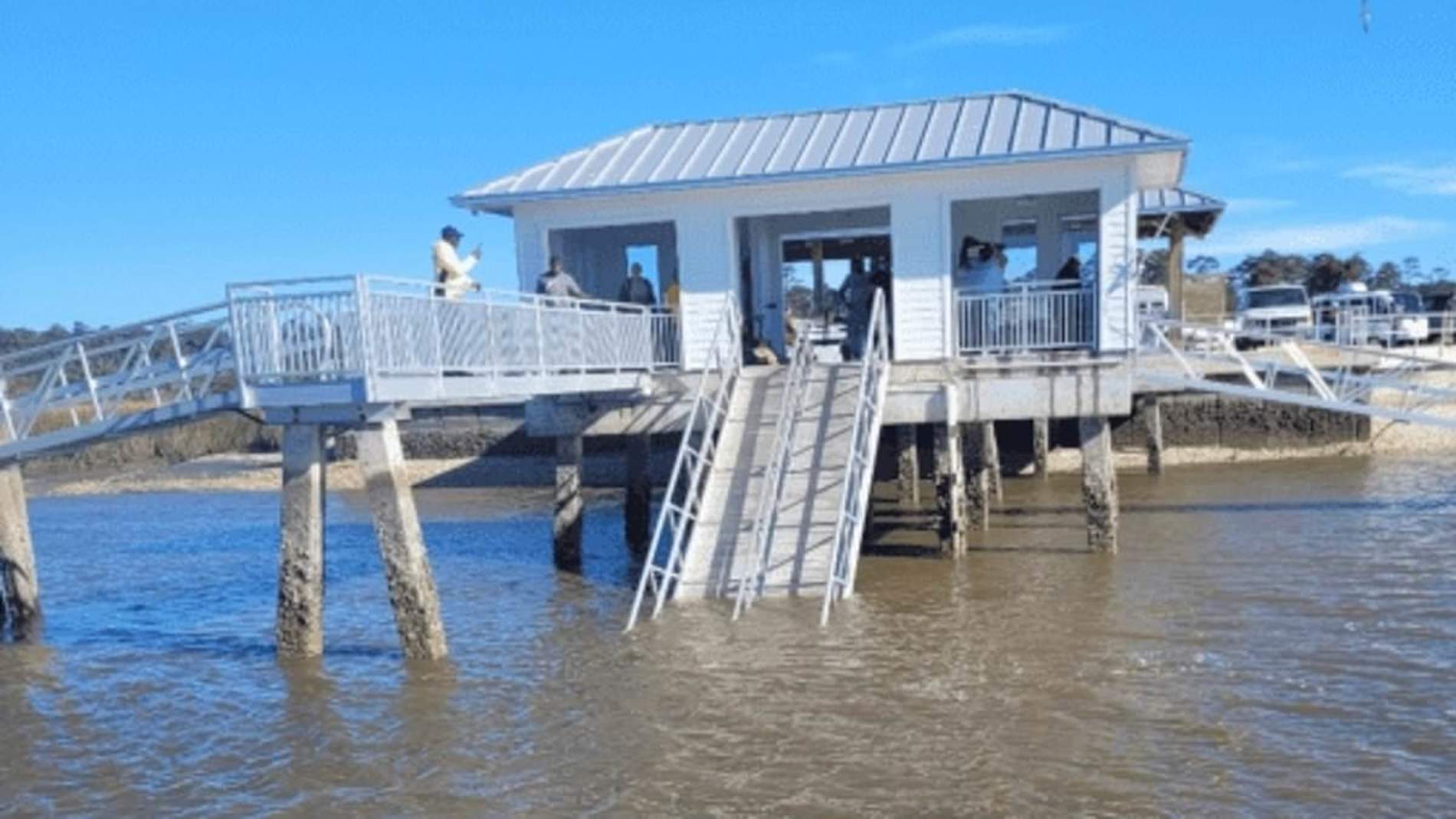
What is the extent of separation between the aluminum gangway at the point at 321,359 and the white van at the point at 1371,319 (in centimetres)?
1626

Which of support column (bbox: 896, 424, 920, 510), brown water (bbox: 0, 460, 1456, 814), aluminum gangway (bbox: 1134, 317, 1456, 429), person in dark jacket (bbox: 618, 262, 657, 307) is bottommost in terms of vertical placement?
brown water (bbox: 0, 460, 1456, 814)

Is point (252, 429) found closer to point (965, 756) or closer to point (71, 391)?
point (71, 391)

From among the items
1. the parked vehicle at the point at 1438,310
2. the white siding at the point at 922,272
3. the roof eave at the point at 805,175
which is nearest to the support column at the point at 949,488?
the white siding at the point at 922,272

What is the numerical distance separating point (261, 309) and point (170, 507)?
20072mm

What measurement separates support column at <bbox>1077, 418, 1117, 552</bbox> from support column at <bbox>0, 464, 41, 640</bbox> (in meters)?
13.1

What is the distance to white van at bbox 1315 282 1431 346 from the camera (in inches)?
957

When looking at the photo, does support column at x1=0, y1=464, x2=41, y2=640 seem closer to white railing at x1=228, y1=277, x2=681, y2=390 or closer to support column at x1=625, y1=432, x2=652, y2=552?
white railing at x1=228, y1=277, x2=681, y2=390


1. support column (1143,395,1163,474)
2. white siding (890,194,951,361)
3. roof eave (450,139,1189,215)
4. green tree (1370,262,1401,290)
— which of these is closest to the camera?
roof eave (450,139,1189,215)

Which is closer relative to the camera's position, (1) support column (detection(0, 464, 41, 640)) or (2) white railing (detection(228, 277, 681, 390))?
(2) white railing (detection(228, 277, 681, 390))

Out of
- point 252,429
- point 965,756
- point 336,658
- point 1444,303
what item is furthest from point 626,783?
point 1444,303

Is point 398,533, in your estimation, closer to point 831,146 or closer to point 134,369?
point 134,369

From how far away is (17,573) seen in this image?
43.9ft

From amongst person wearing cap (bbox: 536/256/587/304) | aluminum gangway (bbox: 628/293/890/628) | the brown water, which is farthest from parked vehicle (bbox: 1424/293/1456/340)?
person wearing cap (bbox: 536/256/587/304)

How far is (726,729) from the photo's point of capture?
8.66m
